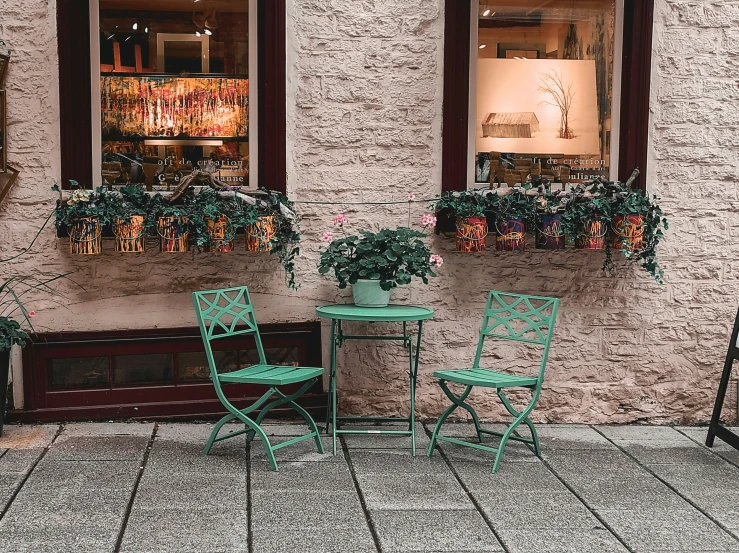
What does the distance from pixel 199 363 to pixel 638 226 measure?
9.46ft

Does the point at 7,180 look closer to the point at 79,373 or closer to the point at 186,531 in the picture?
the point at 79,373

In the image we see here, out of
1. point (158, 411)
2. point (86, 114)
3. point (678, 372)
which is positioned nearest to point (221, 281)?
point (158, 411)

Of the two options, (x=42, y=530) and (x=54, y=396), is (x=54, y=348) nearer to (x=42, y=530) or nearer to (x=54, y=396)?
(x=54, y=396)

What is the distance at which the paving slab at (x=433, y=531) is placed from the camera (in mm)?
3865

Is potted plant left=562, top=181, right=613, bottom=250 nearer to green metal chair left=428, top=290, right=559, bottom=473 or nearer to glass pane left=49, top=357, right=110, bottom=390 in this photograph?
green metal chair left=428, top=290, right=559, bottom=473

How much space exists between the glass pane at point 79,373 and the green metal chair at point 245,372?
712mm

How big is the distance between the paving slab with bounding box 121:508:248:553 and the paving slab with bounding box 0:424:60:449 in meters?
1.35

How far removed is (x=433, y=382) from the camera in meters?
6.04

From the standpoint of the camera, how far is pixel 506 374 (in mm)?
5625

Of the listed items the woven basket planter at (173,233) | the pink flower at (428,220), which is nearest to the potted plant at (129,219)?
the woven basket planter at (173,233)

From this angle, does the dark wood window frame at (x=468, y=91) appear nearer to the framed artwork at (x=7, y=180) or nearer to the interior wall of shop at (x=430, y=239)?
the interior wall of shop at (x=430, y=239)

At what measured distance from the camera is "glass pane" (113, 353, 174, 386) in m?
5.83

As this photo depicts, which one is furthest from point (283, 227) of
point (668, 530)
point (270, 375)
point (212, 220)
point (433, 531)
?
point (668, 530)

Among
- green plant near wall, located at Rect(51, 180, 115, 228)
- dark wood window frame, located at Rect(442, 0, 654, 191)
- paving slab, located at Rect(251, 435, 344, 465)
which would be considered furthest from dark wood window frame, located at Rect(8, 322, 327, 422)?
dark wood window frame, located at Rect(442, 0, 654, 191)
